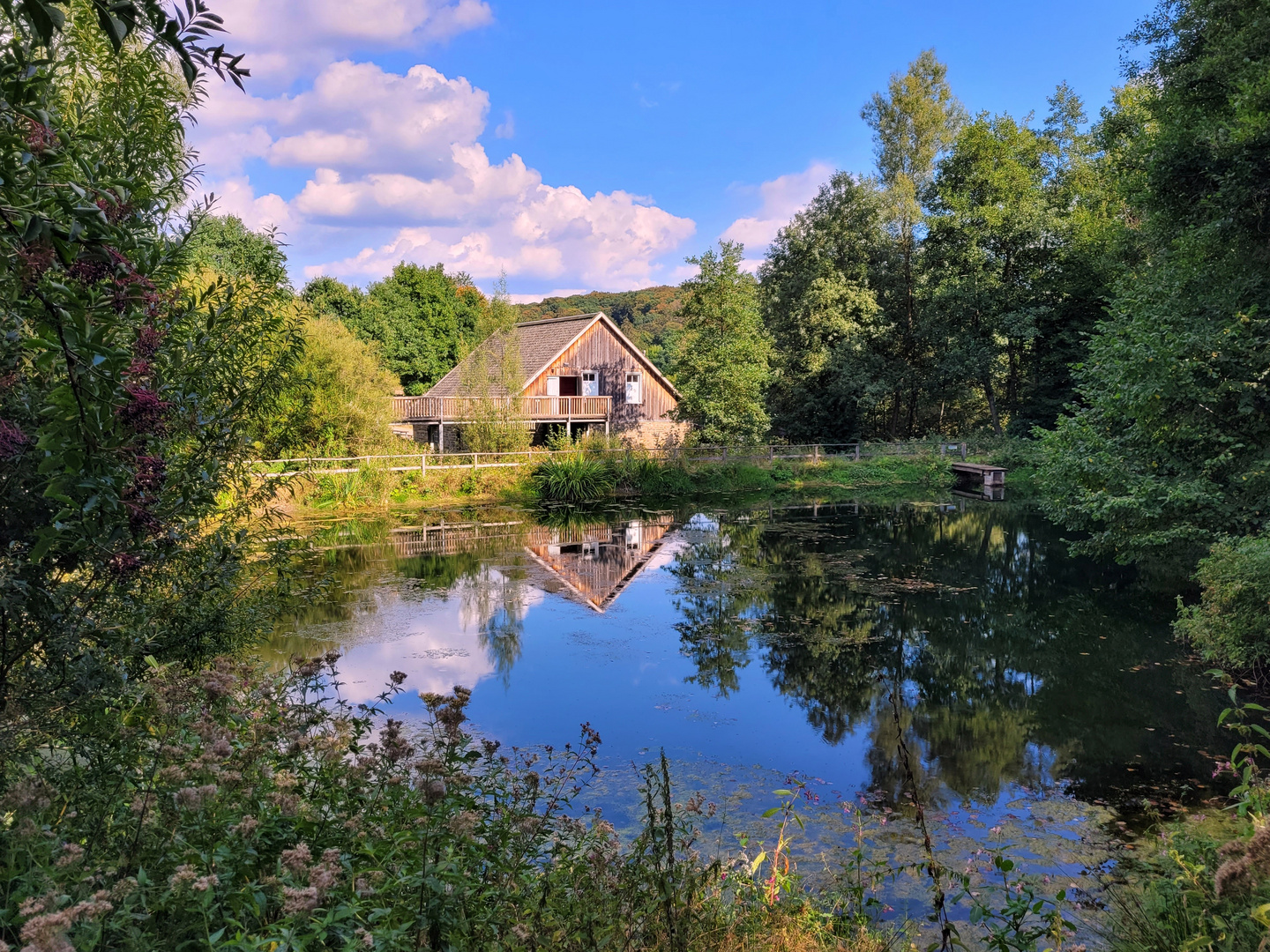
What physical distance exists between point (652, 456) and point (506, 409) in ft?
17.8

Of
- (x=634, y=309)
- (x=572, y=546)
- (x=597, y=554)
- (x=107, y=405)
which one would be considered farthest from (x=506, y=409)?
(x=634, y=309)

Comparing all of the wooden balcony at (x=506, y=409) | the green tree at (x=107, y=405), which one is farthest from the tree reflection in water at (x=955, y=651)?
the wooden balcony at (x=506, y=409)

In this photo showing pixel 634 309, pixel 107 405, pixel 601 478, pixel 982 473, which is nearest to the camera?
pixel 107 405

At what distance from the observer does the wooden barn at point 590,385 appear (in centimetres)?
3256

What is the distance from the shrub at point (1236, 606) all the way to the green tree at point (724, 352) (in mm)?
20795

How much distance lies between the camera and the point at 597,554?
17.3 m

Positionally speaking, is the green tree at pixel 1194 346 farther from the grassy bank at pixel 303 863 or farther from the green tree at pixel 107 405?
the green tree at pixel 107 405

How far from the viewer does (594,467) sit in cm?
2500

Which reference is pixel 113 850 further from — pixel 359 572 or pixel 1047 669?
pixel 359 572

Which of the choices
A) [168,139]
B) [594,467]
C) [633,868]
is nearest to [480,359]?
[594,467]

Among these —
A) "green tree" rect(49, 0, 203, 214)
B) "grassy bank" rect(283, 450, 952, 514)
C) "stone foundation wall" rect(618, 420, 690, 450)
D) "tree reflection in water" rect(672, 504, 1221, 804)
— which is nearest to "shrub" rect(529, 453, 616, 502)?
"grassy bank" rect(283, 450, 952, 514)

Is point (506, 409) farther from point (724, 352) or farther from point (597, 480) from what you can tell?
point (724, 352)

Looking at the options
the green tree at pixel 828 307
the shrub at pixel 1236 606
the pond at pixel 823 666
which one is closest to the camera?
the pond at pixel 823 666

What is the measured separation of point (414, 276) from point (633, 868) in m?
46.2
